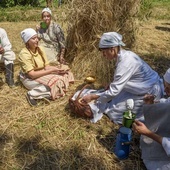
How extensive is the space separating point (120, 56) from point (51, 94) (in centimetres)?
133

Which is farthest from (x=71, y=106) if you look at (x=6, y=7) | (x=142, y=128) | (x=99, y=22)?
(x=6, y=7)

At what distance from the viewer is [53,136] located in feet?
10.9

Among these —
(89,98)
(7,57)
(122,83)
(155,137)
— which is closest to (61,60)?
(7,57)

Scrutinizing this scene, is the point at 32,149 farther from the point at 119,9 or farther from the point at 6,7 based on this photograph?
the point at 6,7

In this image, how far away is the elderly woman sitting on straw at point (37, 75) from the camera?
3.86 metres

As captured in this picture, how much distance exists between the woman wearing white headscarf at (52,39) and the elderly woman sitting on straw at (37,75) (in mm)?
844

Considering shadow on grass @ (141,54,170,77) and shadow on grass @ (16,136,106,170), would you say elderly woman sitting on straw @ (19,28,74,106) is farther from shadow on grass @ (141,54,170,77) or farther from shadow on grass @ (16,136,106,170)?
shadow on grass @ (141,54,170,77)

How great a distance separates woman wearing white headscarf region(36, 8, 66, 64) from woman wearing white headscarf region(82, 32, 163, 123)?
177cm

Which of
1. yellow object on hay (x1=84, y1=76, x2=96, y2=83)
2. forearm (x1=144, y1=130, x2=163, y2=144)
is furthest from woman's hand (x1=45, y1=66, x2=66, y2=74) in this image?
Result: forearm (x1=144, y1=130, x2=163, y2=144)

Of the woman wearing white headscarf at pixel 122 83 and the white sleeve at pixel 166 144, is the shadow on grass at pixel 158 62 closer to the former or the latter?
the woman wearing white headscarf at pixel 122 83

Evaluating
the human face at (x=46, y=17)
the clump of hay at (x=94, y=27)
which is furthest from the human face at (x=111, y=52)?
the human face at (x=46, y=17)

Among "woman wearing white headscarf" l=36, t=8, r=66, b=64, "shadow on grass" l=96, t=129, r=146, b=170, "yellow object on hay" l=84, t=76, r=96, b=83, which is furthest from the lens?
"woman wearing white headscarf" l=36, t=8, r=66, b=64

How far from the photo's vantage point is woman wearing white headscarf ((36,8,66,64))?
4.91 meters

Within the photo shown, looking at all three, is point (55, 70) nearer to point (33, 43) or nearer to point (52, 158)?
point (33, 43)
